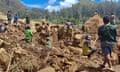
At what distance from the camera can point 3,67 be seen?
10750mm

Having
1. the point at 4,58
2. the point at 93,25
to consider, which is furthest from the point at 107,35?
the point at 93,25

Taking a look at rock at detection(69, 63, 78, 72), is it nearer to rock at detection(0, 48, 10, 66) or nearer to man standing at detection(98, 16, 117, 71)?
man standing at detection(98, 16, 117, 71)

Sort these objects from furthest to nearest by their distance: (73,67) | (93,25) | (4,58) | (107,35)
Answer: (93,25), (4,58), (73,67), (107,35)

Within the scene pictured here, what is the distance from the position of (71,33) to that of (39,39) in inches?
82.8

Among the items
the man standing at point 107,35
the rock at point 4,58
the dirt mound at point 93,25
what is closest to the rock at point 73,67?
the man standing at point 107,35

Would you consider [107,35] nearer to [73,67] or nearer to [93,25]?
[73,67]

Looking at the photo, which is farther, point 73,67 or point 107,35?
point 73,67

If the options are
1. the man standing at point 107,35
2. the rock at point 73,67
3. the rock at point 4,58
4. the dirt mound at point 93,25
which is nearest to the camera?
the man standing at point 107,35

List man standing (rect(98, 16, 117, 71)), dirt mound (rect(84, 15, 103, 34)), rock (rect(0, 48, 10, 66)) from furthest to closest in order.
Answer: dirt mound (rect(84, 15, 103, 34)) < rock (rect(0, 48, 10, 66)) < man standing (rect(98, 16, 117, 71))

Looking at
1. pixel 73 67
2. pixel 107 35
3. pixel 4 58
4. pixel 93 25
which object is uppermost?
pixel 107 35

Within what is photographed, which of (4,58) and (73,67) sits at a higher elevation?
(4,58)

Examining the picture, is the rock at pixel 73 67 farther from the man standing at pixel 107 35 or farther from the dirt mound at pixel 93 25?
the dirt mound at pixel 93 25

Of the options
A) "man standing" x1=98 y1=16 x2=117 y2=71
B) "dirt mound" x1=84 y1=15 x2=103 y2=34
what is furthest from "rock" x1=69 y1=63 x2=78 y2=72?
"dirt mound" x1=84 y1=15 x2=103 y2=34


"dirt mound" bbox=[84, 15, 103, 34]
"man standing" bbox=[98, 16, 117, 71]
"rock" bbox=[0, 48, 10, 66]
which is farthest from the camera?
"dirt mound" bbox=[84, 15, 103, 34]
